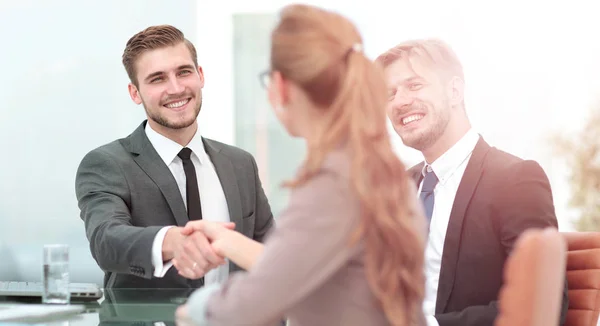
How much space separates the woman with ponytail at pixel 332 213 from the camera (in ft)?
4.25

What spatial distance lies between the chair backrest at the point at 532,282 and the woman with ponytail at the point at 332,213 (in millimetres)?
153

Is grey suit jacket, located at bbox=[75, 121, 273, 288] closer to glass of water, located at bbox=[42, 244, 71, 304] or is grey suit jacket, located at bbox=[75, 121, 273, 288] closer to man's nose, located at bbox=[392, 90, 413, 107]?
glass of water, located at bbox=[42, 244, 71, 304]

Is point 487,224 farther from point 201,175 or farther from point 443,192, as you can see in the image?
point 201,175

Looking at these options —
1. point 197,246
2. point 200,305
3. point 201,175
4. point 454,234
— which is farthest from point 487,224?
point 200,305

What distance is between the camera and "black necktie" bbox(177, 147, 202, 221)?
2.93 meters

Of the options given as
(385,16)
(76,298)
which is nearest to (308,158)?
(76,298)

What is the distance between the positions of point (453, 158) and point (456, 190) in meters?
0.15

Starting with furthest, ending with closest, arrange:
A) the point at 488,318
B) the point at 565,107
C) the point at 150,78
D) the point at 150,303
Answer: the point at 565,107
the point at 150,78
the point at 488,318
the point at 150,303

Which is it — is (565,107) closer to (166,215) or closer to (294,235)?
(166,215)

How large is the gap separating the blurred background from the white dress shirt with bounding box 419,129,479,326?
247 cm

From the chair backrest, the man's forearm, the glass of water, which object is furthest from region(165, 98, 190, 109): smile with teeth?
the chair backrest

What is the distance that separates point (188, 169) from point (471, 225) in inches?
41.5

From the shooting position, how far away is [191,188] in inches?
116

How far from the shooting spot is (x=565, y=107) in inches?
217
